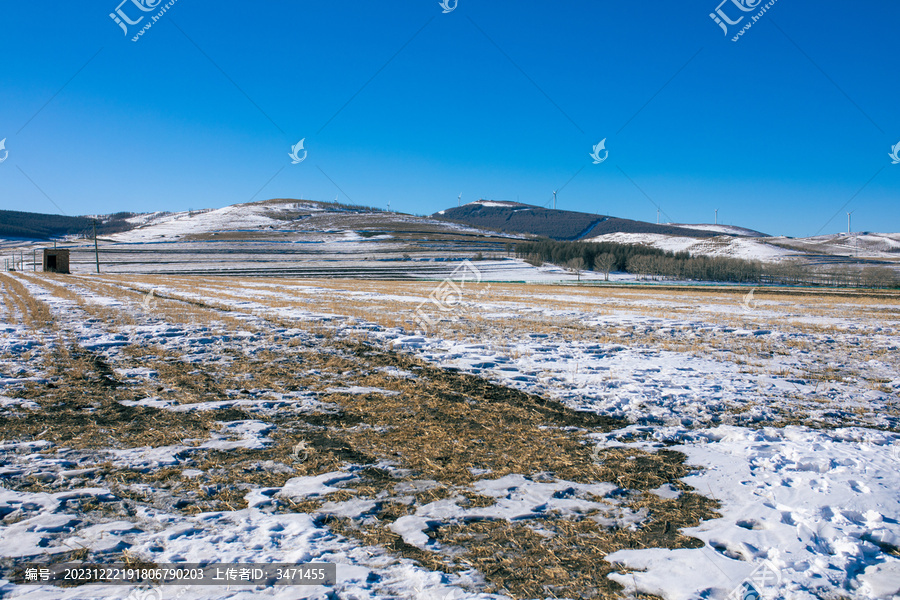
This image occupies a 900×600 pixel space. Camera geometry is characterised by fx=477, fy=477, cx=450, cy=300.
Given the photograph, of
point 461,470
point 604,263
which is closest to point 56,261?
point 461,470

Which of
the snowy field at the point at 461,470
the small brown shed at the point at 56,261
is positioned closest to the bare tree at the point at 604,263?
the small brown shed at the point at 56,261

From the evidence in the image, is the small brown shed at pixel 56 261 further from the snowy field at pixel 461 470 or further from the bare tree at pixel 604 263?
the bare tree at pixel 604 263

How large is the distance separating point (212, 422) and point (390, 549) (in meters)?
4.26

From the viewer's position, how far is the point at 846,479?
17.5ft

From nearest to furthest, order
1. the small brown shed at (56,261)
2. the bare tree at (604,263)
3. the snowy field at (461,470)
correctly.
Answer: the snowy field at (461,470)
the small brown shed at (56,261)
the bare tree at (604,263)

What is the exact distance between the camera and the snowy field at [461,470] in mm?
3830

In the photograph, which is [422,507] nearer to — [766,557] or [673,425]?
[766,557]

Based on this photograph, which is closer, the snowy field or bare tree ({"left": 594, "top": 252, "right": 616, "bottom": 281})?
the snowy field

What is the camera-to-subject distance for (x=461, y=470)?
18.3 feet

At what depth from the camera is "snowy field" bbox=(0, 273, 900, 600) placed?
3830mm

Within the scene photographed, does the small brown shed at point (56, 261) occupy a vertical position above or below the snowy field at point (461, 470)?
above

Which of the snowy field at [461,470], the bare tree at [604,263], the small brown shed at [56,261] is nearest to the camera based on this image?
the snowy field at [461,470]

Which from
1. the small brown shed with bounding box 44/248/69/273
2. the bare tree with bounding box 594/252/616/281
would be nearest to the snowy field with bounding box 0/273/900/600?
the small brown shed with bounding box 44/248/69/273

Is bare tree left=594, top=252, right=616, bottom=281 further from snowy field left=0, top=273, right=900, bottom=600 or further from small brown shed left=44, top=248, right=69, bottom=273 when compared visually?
snowy field left=0, top=273, right=900, bottom=600
